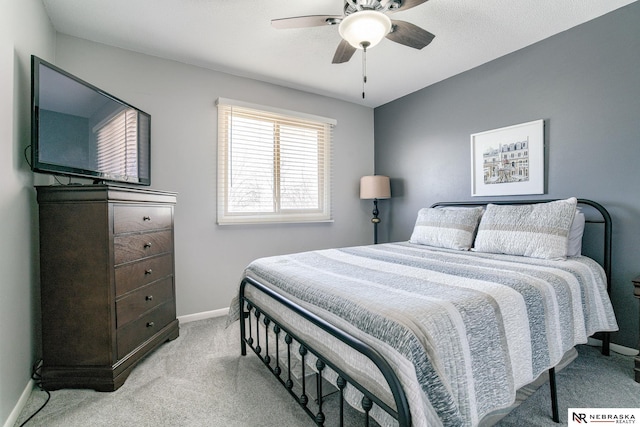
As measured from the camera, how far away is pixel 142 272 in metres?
2.03

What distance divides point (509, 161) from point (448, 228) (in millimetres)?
869

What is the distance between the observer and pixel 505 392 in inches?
44.4

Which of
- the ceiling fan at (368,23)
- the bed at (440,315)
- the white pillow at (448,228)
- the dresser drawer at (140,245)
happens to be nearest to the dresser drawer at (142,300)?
the dresser drawer at (140,245)

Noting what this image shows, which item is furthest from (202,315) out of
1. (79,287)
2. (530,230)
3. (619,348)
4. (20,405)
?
(619,348)

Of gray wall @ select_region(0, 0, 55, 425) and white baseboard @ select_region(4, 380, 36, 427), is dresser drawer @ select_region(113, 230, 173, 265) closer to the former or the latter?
gray wall @ select_region(0, 0, 55, 425)

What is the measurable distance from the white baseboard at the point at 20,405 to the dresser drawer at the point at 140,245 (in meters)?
0.80

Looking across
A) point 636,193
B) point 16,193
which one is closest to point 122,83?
point 16,193

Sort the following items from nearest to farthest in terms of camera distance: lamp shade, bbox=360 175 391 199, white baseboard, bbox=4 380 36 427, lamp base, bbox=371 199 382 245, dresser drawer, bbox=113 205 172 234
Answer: white baseboard, bbox=4 380 36 427, dresser drawer, bbox=113 205 172 234, lamp shade, bbox=360 175 391 199, lamp base, bbox=371 199 382 245

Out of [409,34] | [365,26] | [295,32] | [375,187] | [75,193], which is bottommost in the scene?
[75,193]

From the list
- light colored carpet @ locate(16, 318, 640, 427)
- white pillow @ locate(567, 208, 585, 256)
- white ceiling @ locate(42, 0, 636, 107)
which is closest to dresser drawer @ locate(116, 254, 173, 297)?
light colored carpet @ locate(16, 318, 640, 427)

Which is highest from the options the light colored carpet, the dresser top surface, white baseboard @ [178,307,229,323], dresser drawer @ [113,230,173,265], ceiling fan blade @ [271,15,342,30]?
ceiling fan blade @ [271,15,342,30]

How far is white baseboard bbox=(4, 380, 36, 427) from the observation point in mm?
1415

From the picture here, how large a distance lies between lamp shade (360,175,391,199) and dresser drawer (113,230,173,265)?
227 cm

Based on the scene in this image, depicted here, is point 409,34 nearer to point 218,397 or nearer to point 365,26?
point 365,26
